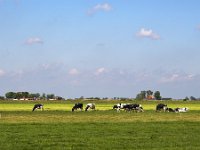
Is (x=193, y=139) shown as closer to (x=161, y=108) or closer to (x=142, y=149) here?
(x=142, y=149)

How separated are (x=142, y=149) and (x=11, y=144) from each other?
597 cm

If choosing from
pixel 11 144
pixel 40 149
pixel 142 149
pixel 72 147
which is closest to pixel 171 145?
pixel 142 149

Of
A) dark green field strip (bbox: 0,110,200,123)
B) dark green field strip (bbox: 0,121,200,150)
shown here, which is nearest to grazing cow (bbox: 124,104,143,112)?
dark green field strip (bbox: 0,110,200,123)

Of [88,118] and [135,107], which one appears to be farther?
[135,107]

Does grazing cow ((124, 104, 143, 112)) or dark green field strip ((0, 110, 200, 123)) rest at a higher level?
grazing cow ((124, 104, 143, 112))

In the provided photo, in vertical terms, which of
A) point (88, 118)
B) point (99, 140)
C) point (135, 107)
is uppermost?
point (135, 107)

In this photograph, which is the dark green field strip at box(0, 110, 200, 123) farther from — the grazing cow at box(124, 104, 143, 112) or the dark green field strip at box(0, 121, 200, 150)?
the grazing cow at box(124, 104, 143, 112)

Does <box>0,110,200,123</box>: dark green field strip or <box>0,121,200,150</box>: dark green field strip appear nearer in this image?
<box>0,121,200,150</box>: dark green field strip

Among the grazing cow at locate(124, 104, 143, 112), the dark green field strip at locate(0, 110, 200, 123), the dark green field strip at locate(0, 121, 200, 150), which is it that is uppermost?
the grazing cow at locate(124, 104, 143, 112)

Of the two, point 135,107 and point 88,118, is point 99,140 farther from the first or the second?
point 135,107

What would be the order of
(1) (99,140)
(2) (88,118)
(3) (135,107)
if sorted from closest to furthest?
(1) (99,140), (2) (88,118), (3) (135,107)

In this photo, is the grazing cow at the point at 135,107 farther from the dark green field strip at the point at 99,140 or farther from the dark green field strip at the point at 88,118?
the dark green field strip at the point at 99,140

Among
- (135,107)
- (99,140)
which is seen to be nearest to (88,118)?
(99,140)

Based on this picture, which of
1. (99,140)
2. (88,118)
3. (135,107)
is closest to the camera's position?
(99,140)
